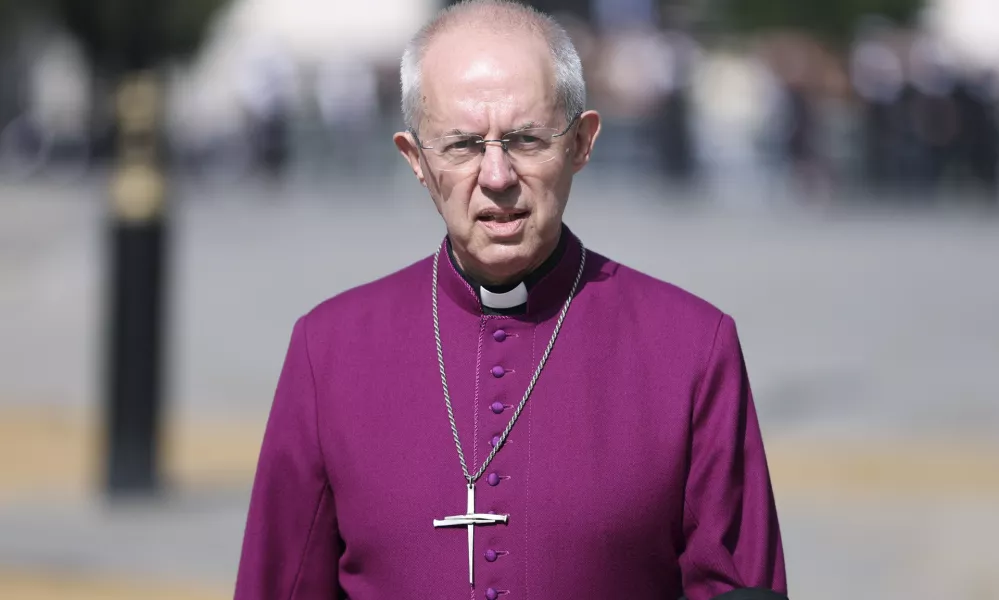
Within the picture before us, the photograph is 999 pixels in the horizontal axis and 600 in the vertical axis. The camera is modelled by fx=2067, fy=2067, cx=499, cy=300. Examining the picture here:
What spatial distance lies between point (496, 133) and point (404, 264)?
13.5 metres

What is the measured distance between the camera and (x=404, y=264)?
16.4 m

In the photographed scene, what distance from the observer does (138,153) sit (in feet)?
33.5

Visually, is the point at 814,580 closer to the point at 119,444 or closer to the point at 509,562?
the point at 119,444

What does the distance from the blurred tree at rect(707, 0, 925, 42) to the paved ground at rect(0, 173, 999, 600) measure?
18713 millimetres

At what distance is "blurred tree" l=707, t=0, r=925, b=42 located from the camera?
4141cm

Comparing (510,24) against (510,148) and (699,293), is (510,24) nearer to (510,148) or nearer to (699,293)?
(510,148)

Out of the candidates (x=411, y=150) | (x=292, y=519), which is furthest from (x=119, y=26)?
(x=292, y=519)

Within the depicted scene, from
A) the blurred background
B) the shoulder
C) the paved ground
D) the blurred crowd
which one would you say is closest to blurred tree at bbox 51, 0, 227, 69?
the blurred background

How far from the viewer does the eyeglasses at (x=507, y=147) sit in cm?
295

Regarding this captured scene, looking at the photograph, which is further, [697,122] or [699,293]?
[697,122]

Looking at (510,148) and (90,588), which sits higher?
(510,148)

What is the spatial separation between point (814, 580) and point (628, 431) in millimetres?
5557

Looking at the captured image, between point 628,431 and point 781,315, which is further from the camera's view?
point 781,315

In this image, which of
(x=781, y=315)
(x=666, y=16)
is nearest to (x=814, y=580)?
(x=781, y=315)
